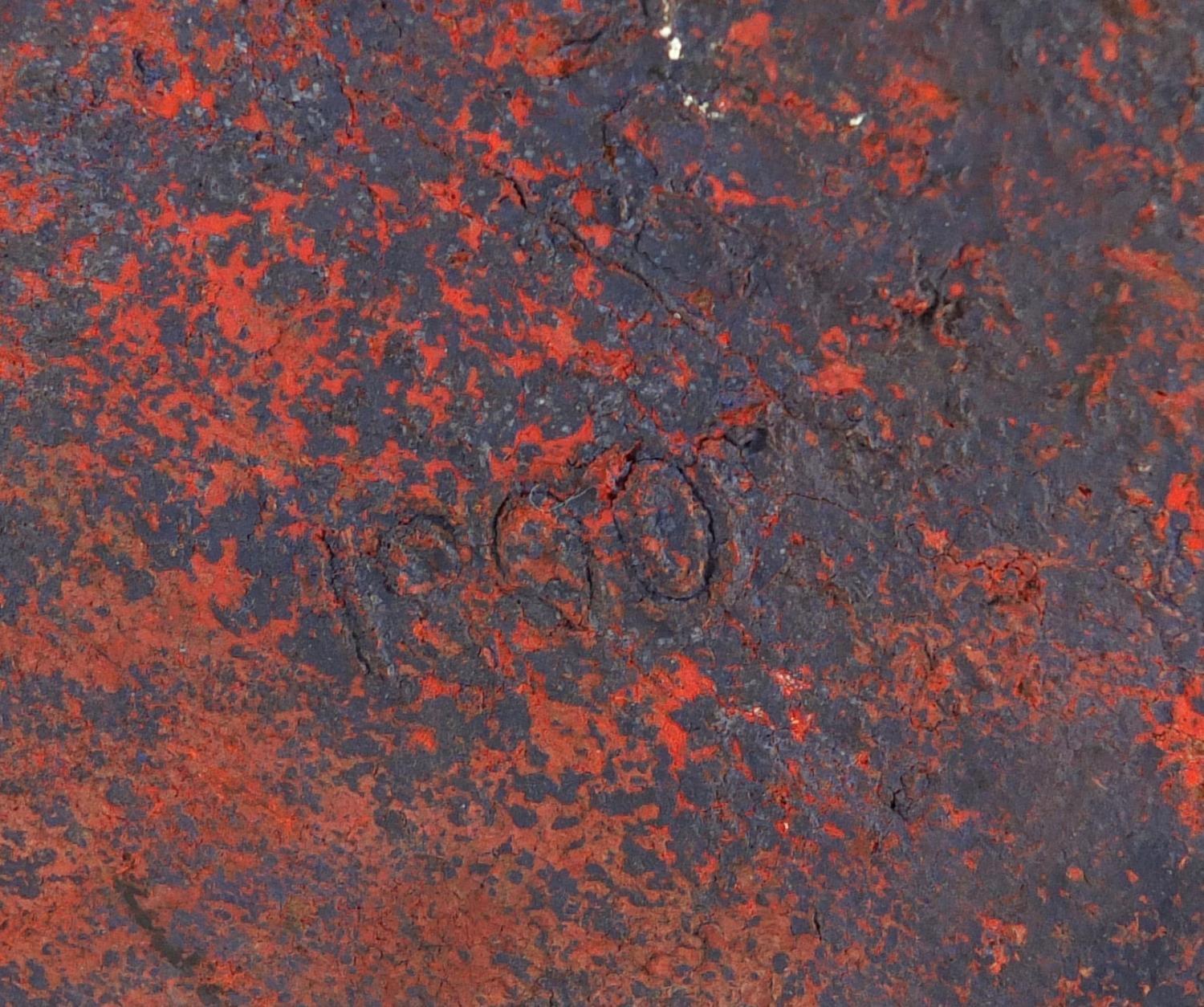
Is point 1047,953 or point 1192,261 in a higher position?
point 1192,261

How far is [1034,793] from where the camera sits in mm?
1056

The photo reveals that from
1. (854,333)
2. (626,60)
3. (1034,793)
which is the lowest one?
(1034,793)

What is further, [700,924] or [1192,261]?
[700,924]

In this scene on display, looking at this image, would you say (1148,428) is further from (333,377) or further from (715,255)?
(333,377)

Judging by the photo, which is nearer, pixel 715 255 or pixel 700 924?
pixel 715 255

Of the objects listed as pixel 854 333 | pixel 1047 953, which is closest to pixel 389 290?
pixel 854 333

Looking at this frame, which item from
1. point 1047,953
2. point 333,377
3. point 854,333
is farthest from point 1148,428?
point 333,377

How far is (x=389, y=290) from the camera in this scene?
106 cm

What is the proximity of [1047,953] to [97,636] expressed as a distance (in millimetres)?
998

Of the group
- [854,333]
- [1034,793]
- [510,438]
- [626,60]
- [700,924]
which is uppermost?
[626,60]

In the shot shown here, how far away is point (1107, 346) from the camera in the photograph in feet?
3.22

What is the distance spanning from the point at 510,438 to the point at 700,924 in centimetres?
→ 54

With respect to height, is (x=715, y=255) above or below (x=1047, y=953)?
above

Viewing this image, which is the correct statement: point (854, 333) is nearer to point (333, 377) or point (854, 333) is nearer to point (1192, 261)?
point (1192, 261)
